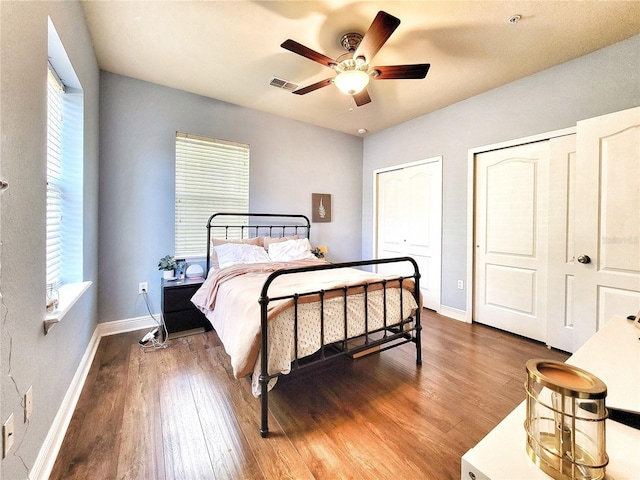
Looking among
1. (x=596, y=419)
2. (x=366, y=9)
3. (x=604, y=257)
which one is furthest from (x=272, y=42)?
(x=604, y=257)

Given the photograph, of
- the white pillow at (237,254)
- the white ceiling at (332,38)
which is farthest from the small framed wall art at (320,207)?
the white ceiling at (332,38)

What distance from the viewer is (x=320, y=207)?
175 inches

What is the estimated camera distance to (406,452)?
1455mm

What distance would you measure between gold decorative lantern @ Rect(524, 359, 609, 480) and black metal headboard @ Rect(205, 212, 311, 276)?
332 cm

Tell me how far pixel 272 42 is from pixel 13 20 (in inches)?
68.6

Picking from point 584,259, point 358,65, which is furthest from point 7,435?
point 584,259

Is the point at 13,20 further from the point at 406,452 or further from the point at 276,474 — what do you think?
the point at 406,452

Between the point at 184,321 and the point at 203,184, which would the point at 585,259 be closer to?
the point at 184,321

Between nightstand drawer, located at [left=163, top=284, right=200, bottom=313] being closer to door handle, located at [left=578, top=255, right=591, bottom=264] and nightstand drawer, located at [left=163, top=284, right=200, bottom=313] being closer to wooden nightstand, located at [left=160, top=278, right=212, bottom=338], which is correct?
wooden nightstand, located at [left=160, top=278, right=212, bottom=338]

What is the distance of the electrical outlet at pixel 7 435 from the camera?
0.96 m

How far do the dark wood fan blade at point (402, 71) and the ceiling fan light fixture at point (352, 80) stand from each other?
0.13 m

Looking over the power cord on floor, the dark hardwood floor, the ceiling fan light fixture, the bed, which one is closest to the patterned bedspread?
the bed

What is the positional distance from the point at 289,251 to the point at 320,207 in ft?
4.15

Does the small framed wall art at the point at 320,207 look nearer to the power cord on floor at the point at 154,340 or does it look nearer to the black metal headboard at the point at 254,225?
the black metal headboard at the point at 254,225
